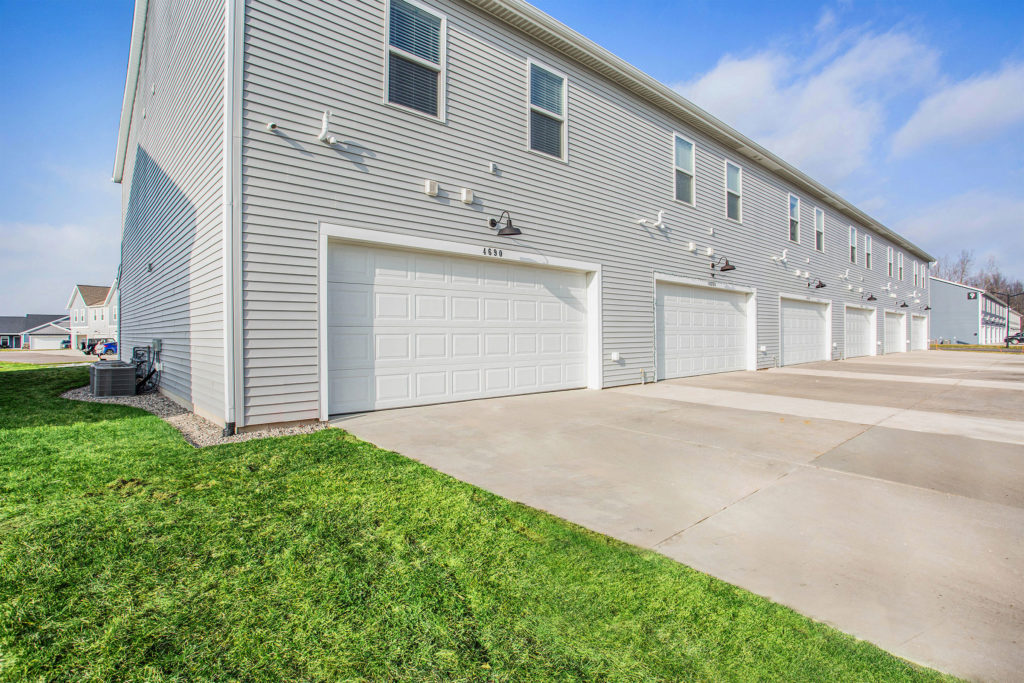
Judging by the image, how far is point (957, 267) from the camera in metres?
58.0

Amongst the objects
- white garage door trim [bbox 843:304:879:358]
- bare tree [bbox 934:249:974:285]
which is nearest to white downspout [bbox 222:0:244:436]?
white garage door trim [bbox 843:304:879:358]

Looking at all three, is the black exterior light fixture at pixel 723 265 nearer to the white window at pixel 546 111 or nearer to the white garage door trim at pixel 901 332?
the white window at pixel 546 111

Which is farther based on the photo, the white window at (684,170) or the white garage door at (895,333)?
the white garage door at (895,333)

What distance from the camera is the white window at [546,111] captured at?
24.6 ft

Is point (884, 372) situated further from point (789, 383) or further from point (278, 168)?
point (278, 168)

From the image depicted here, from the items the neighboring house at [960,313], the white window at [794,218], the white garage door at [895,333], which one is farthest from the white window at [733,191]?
the neighboring house at [960,313]

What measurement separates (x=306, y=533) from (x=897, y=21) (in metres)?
16.1

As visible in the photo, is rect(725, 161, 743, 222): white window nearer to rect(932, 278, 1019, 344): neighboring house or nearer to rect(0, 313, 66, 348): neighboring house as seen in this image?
rect(932, 278, 1019, 344): neighboring house

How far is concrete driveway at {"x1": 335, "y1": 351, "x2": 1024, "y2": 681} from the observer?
76.1 inches

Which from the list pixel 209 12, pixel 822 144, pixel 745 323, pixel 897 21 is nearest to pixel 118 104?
pixel 209 12

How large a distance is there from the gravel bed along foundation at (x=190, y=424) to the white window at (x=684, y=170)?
882 centimetres

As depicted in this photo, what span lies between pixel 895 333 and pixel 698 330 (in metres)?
17.6

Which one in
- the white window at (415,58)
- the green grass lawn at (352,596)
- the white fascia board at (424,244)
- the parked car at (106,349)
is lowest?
the green grass lawn at (352,596)

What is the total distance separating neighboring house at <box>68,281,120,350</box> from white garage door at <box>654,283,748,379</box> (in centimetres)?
4480
